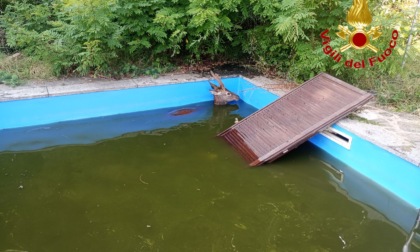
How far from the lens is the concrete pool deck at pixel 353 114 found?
396 centimetres

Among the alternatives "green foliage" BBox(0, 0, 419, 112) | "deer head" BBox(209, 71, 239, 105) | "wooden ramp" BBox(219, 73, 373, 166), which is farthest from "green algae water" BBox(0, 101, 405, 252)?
"green foliage" BBox(0, 0, 419, 112)

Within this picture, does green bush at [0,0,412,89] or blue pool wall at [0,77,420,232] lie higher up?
green bush at [0,0,412,89]

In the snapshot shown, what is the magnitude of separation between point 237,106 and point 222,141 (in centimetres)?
143

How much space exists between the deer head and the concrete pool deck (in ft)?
0.84

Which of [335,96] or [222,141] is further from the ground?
[335,96]

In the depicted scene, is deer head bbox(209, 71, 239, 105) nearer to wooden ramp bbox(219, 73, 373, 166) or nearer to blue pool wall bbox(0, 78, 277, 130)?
blue pool wall bbox(0, 78, 277, 130)

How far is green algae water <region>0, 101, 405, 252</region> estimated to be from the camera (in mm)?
3031

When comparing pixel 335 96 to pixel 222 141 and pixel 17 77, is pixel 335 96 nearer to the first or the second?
pixel 222 141

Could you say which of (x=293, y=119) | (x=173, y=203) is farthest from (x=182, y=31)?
(x=173, y=203)

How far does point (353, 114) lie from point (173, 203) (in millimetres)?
2596

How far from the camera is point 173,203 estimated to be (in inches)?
137

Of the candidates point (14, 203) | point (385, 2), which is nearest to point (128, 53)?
point (14, 203)

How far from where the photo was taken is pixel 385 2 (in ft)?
17.1

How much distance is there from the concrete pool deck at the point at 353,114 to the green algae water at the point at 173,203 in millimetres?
683
